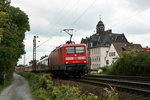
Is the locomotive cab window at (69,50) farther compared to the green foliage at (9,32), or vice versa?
the locomotive cab window at (69,50)

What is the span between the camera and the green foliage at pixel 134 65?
75.1 feet

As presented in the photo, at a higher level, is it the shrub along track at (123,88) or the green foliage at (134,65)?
the green foliage at (134,65)

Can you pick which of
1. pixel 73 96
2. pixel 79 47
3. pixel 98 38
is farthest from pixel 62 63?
Answer: pixel 98 38

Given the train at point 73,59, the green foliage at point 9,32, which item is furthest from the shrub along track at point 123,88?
the train at point 73,59

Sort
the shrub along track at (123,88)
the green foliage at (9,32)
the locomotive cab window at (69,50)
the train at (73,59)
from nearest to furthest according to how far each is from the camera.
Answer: the green foliage at (9,32), the shrub along track at (123,88), the train at (73,59), the locomotive cab window at (69,50)

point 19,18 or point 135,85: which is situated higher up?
point 19,18

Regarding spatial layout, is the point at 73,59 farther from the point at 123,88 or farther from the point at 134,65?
the point at 123,88

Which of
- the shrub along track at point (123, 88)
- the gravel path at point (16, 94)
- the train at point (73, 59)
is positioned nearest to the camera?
the shrub along track at point (123, 88)

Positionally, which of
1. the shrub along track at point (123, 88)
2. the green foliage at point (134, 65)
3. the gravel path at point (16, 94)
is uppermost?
the green foliage at point (134, 65)

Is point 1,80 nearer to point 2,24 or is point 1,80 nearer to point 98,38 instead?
point 2,24

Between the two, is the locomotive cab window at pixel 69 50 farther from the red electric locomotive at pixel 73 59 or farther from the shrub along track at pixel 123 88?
the shrub along track at pixel 123 88

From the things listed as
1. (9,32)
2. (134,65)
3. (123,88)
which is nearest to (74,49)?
(9,32)

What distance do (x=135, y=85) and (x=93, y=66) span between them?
2421 inches

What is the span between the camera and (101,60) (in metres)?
69.3
